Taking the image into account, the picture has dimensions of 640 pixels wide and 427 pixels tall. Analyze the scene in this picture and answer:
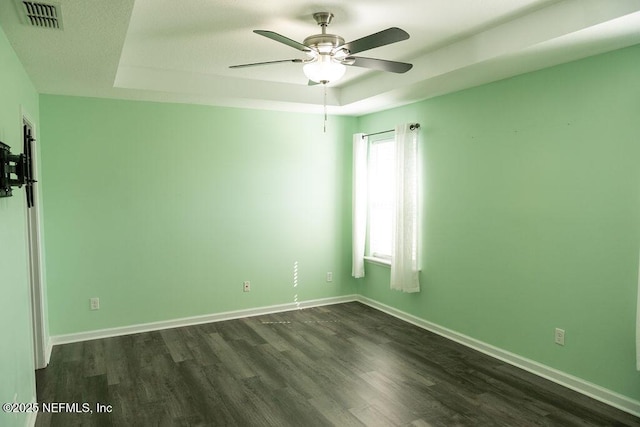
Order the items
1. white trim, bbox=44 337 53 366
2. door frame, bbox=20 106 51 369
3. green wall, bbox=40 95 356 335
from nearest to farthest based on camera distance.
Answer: door frame, bbox=20 106 51 369
white trim, bbox=44 337 53 366
green wall, bbox=40 95 356 335

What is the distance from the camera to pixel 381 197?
5285mm

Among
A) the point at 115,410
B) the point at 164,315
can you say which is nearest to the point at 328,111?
the point at 164,315

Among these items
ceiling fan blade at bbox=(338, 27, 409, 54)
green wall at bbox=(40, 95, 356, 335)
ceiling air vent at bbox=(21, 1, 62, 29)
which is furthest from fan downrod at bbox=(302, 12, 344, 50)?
green wall at bbox=(40, 95, 356, 335)

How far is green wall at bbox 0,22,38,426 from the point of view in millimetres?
2080

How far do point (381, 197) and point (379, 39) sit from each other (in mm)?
2973

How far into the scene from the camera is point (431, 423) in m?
2.73

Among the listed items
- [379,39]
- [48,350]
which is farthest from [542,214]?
[48,350]

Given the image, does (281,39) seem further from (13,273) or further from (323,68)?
(13,273)

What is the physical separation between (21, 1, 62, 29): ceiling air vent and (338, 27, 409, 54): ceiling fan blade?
1535 millimetres

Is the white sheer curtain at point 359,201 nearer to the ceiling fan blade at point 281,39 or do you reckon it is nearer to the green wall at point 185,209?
the green wall at point 185,209

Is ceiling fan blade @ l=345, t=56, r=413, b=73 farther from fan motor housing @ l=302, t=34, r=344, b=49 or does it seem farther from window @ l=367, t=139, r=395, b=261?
window @ l=367, t=139, r=395, b=261

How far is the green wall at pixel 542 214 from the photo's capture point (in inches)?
113

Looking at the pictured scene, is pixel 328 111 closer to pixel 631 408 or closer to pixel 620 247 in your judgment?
pixel 620 247

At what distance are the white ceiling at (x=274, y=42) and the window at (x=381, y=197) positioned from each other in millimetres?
1042
